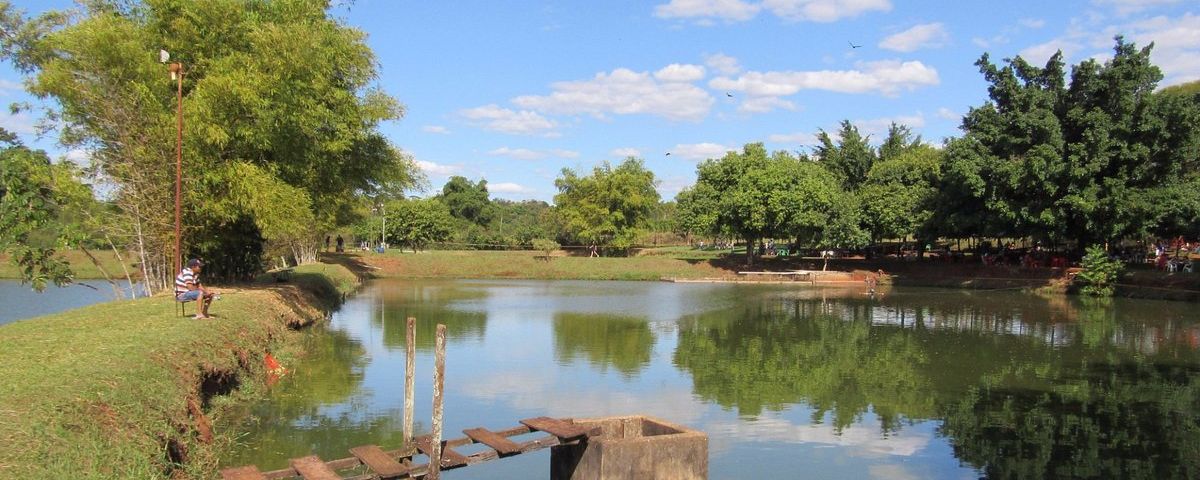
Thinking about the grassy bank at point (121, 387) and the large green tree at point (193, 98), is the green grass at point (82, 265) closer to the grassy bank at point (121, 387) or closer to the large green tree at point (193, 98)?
the large green tree at point (193, 98)

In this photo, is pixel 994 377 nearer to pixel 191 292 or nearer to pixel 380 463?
pixel 380 463

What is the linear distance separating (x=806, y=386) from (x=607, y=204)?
44.1 m

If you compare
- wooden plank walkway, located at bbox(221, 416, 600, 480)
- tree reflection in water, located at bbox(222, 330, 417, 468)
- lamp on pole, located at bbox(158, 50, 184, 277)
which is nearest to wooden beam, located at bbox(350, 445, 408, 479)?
wooden plank walkway, located at bbox(221, 416, 600, 480)

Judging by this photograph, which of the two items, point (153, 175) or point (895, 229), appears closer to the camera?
point (153, 175)

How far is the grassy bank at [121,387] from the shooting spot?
711 cm

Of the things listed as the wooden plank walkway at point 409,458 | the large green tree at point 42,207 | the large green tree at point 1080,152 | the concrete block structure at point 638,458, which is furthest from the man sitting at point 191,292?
the large green tree at point 1080,152

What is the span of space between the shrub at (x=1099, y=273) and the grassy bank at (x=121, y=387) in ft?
110

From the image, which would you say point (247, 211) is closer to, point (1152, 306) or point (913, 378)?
point (913, 378)

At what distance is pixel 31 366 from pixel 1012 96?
40.2 meters

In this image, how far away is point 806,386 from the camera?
634 inches

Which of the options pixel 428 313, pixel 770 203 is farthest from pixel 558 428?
pixel 770 203

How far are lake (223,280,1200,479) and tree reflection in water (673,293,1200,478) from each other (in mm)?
56

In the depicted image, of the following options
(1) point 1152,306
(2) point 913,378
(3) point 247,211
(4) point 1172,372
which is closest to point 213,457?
(3) point 247,211

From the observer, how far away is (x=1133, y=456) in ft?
36.2
